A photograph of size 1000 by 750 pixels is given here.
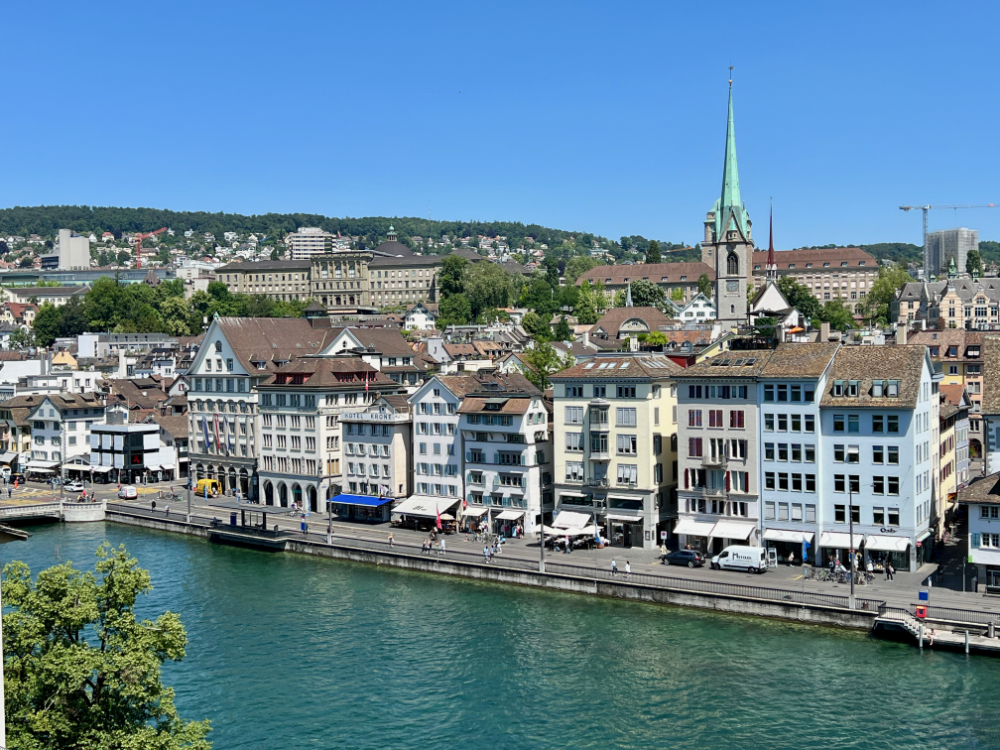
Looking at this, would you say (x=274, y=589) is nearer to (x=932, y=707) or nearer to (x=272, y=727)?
(x=272, y=727)

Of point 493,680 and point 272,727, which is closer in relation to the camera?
point 272,727

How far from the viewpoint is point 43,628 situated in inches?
1112

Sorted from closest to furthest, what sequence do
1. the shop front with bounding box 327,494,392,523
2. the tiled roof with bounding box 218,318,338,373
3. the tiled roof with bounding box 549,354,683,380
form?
the tiled roof with bounding box 549,354,683,380 → the shop front with bounding box 327,494,392,523 → the tiled roof with bounding box 218,318,338,373

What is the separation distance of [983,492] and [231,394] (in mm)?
62800

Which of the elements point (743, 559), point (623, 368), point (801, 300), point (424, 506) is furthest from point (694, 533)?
point (801, 300)

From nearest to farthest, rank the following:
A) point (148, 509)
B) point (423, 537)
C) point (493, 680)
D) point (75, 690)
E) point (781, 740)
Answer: point (75, 690), point (781, 740), point (493, 680), point (423, 537), point (148, 509)

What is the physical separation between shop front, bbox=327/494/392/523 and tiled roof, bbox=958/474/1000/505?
1586 inches

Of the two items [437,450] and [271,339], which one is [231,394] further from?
[437,450]

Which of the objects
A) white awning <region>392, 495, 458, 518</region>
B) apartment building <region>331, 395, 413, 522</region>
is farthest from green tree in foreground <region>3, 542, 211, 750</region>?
apartment building <region>331, 395, 413, 522</region>

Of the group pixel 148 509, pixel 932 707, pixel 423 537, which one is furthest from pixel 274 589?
pixel 932 707

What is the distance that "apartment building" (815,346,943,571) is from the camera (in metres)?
59.3

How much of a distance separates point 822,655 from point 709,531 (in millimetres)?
15271

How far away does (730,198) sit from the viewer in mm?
161000

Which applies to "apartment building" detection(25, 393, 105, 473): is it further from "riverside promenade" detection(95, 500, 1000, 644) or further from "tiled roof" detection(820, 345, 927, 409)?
→ "tiled roof" detection(820, 345, 927, 409)
